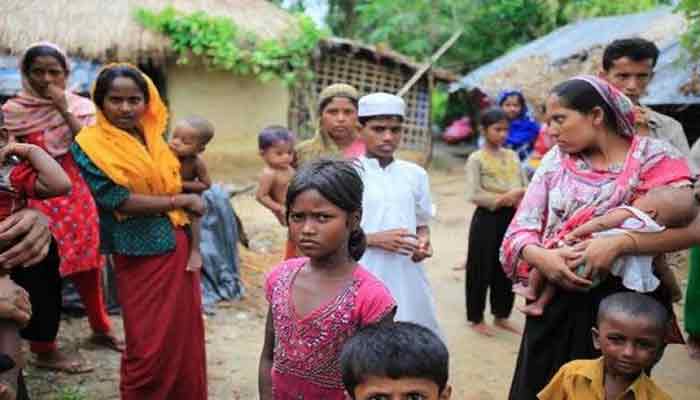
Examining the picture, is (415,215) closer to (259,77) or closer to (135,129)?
(135,129)

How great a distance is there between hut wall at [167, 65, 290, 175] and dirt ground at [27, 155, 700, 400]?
5.87m

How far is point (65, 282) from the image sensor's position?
186 inches

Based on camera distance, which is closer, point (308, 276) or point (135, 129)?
point (308, 276)

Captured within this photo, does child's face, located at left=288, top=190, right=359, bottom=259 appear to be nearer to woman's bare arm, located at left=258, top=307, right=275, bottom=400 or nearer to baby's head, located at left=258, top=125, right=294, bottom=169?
woman's bare arm, located at left=258, top=307, right=275, bottom=400

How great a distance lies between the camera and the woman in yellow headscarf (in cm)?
294

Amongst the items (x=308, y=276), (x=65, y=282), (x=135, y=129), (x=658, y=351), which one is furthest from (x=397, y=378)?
(x=65, y=282)

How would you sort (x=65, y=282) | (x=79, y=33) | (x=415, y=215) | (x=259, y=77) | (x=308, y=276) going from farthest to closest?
(x=259, y=77), (x=79, y=33), (x=65, y=282), (x=415, y=215), (x=308, y=276)

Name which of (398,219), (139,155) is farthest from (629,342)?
(139,155)

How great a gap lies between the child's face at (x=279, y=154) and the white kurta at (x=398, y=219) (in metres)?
1.04

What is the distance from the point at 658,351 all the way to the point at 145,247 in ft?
7.40

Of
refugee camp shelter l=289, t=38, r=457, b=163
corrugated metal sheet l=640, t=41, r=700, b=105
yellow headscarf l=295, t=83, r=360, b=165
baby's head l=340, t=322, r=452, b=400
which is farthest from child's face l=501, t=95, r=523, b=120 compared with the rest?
refugee camp shelter l=289, t=38, r=457, b=163

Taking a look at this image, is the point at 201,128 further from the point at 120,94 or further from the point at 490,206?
the point at 490,206

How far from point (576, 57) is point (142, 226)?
8598mm

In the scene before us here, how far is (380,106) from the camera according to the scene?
116 inches
